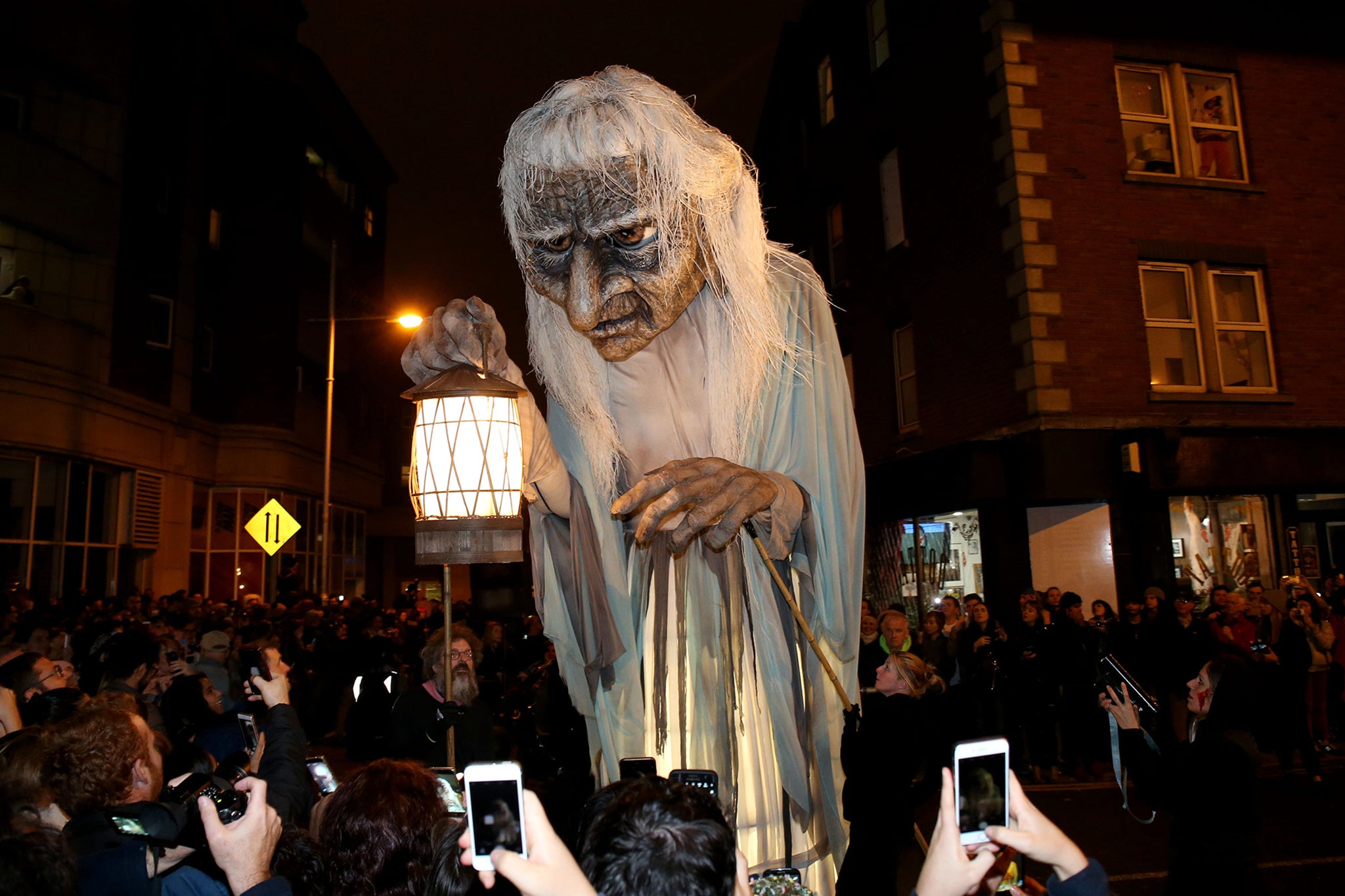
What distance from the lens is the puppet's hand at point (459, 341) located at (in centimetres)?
242

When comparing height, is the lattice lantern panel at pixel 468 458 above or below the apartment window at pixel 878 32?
below

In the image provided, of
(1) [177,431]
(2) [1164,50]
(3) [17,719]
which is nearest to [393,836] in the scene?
(3) [17,719]

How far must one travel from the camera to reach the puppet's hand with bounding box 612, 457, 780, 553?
2.01m

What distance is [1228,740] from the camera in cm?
386

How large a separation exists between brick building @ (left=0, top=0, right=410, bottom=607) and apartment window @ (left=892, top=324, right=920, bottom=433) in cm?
1286

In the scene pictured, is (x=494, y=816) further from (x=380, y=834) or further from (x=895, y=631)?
(x=895, y=631)

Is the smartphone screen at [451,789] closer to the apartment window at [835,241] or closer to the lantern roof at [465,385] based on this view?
the lantern roof at [465,385]

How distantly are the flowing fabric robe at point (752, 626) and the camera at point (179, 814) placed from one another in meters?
0.85

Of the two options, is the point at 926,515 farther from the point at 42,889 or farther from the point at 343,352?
the point at 343,352

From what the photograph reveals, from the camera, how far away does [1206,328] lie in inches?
480

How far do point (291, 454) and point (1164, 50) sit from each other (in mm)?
19702

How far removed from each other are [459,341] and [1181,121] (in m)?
13.0


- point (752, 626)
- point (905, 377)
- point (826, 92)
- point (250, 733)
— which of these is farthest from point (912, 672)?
point (826, 92)

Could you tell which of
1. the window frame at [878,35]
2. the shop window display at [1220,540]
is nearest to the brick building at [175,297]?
the window frame at [878,35]
